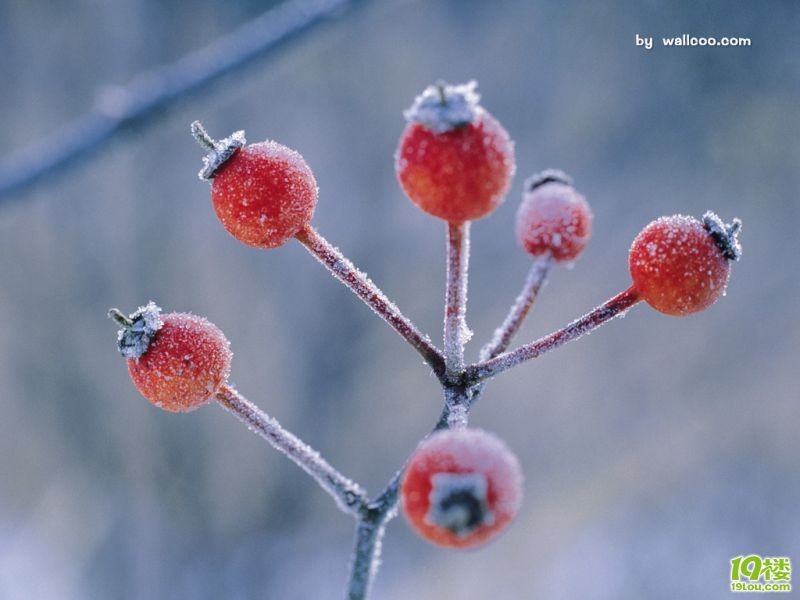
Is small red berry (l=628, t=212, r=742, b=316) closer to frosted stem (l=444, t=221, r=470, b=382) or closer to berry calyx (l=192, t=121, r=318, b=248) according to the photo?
frosted stem (l=444, t=221, r=470, b=382)

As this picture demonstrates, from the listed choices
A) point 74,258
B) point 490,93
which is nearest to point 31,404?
point 74,258

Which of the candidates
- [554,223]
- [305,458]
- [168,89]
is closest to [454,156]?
[554,223]

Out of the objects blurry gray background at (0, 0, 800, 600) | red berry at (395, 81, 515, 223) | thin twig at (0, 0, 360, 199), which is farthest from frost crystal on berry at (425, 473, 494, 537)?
blurry gray background at (0, 0, 800, 600)

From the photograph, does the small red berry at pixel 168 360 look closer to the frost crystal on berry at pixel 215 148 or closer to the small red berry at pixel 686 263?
the frost crystal on berry at pixel 215 148

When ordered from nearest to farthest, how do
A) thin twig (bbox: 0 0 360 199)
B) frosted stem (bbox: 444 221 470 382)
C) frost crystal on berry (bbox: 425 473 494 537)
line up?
frost crystal on berry (bbox: 425 473 494 537), frosted stem (bbox: 444 221 470 382), thin twig (bbox: 0 0 360 199)

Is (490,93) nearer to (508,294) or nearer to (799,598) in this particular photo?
(508,294)

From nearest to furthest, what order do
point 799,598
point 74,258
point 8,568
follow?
point 799,598 → point 8,568 → point 74,258

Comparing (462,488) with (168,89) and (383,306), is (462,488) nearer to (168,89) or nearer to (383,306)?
(383,306)
